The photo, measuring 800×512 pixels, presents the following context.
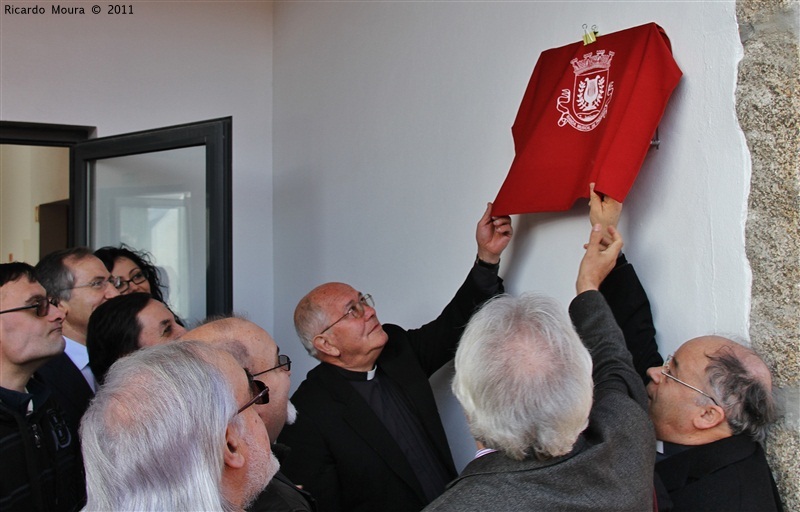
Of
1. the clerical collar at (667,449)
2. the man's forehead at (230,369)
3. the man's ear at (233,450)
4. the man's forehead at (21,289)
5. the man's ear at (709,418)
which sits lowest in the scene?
the clerical collar at (667,449)

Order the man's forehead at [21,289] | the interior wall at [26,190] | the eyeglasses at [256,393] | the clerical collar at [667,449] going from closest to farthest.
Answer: the eyeglasses at [256,393], the clerical collar at [667,449], the man's forehead at [21,289], the interior wall at [26,190]

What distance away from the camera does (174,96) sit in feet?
13.7

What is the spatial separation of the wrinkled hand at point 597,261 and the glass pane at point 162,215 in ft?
6.87

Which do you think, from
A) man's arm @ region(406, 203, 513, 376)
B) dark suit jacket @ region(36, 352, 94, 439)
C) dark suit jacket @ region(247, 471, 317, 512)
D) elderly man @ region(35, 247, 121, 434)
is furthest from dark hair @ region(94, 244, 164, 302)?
dark suit jacket @ region(247, 471, 317, 512)

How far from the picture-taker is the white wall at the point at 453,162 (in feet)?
6.10

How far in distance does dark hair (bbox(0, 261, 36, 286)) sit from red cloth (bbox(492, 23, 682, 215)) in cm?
133

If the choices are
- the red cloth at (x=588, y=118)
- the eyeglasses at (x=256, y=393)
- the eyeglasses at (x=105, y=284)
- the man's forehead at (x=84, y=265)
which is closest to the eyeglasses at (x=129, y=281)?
the eyeglasses at (x=105, y=284)

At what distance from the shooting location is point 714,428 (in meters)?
1.67

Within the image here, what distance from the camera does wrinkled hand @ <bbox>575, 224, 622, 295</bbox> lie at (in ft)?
6.37

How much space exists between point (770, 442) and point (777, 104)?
2.43ft

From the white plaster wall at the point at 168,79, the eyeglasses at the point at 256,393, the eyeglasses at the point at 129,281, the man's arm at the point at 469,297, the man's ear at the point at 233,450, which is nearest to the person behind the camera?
the man's ear at the point at 233,450

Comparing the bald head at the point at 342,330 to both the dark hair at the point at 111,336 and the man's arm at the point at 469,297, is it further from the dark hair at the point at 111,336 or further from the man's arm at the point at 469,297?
the dark hair at the point at 111,336

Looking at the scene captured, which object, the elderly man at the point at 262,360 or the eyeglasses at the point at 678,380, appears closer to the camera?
the eyeglasses at the point at 678,380

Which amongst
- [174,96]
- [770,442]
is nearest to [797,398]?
[770,442]
